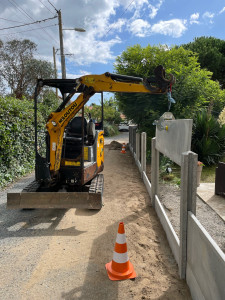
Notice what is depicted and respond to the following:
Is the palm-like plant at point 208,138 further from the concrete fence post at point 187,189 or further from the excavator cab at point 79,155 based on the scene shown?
the concrete fence post at point 187,189

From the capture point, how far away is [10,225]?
13.6ft

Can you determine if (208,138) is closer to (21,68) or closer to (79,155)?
(79,155)

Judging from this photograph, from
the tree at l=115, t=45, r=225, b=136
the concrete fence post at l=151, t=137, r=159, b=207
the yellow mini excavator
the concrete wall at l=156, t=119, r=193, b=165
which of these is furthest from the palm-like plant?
the concrete wall at l=156, t=119, r=193, b=165

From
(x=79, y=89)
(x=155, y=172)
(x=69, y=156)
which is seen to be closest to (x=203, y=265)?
(x=155, y=172)

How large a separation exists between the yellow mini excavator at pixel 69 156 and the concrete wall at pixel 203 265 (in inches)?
85.5

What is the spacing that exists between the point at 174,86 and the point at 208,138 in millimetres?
2433

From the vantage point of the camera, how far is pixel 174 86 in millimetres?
8391

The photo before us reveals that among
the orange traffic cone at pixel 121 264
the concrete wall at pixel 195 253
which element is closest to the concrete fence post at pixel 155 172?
the concrete wall at pixel 195 253

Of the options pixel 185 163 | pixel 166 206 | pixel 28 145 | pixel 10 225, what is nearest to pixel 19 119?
pixel 28 145

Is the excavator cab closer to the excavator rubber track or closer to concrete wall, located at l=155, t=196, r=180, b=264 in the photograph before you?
the excavator rubber track

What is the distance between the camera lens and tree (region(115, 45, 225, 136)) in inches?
329

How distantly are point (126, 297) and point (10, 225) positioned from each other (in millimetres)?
2604

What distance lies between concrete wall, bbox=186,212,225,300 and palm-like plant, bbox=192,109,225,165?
6.88 metres

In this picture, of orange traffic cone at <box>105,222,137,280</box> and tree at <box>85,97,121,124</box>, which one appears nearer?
orange traffic cone at <box>105,222,137,280</box>
